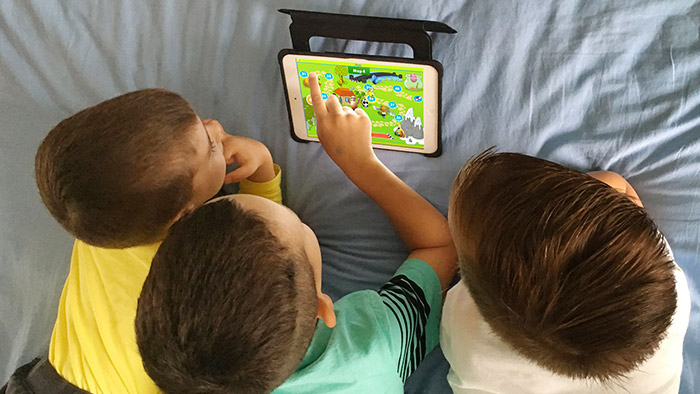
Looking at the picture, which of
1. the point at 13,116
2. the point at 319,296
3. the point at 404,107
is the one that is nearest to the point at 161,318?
the point at 319,296

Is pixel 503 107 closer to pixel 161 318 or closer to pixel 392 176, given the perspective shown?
pixel 392 176

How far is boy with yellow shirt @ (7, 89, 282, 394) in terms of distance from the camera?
0.63 meters

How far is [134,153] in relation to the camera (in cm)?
64

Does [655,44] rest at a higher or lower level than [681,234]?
higher

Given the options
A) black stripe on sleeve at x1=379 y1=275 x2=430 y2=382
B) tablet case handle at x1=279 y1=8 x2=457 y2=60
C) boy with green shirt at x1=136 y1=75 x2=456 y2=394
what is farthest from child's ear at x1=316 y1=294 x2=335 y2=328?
tablet case handle at x1=279 y1=8 x2=457 y2=60

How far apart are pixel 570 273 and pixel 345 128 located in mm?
398

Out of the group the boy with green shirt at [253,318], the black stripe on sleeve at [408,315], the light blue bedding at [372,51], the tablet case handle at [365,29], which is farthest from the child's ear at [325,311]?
the tablet case handle at [365,29]

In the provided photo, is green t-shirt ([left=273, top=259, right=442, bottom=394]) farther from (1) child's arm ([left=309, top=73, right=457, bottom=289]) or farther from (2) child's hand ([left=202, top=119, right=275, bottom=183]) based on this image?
(2) child's hand ([left=202, top=119, right=275, bottom=183])

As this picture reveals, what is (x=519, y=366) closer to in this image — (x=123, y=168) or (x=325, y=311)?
(x=325, y=311)

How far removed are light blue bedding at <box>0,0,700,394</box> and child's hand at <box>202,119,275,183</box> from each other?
3 cm

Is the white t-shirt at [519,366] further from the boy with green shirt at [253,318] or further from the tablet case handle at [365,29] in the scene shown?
the tablet case handle at [365,29]

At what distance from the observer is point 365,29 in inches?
30.0

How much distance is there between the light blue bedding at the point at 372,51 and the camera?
0.71 metres

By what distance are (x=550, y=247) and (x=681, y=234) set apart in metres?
0.31
